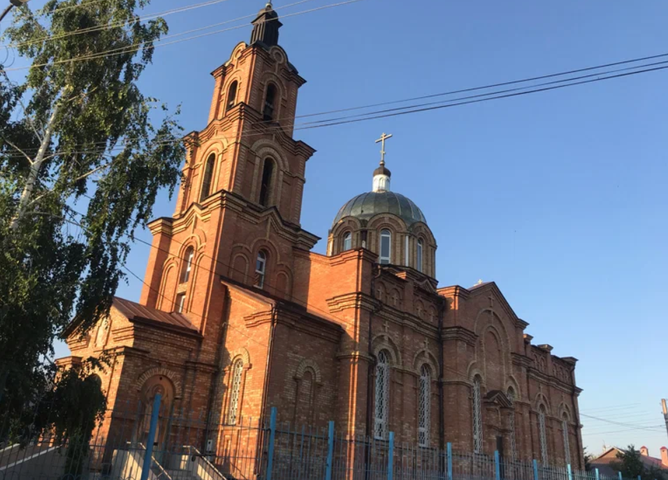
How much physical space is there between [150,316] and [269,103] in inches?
387

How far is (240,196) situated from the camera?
18281 millimetres

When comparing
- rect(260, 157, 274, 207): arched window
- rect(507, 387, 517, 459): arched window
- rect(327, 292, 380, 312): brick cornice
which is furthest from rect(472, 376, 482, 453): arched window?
rect(260, 157, 274, 207): arched window

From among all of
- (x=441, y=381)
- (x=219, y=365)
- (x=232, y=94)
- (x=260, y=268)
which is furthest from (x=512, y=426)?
(x=232, y=94)

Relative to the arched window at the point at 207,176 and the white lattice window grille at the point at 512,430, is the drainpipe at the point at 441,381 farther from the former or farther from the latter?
the arched window at the point at 207,176

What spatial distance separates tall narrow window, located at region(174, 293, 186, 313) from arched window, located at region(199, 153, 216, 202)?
356cm

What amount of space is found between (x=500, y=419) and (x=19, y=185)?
18.1m

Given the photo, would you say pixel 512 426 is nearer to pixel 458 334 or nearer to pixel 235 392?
pixel 458 334

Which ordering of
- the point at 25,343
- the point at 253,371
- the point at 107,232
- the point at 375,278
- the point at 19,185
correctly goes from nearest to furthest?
1. the point at 25,343
2. the point at 19,185
3. the point at 107,232
4. the point at 253,371
5. the point at 375,278

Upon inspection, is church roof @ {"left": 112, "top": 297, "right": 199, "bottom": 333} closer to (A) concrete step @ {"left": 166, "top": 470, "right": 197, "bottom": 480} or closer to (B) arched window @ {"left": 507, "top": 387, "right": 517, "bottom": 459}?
(A) concrete step @ {"left": 166, "top": 470, "right": 197, "bottom": 480}

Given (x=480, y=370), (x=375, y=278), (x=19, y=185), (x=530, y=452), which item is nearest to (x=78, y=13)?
(x=19, y=185)

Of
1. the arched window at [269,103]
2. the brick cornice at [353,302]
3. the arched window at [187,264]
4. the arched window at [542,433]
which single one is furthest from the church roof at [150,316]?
the arched window at [542,433]

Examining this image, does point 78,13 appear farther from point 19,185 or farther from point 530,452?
point 530,452

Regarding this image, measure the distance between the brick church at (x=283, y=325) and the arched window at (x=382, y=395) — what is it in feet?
0.14

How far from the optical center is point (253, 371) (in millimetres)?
14930
